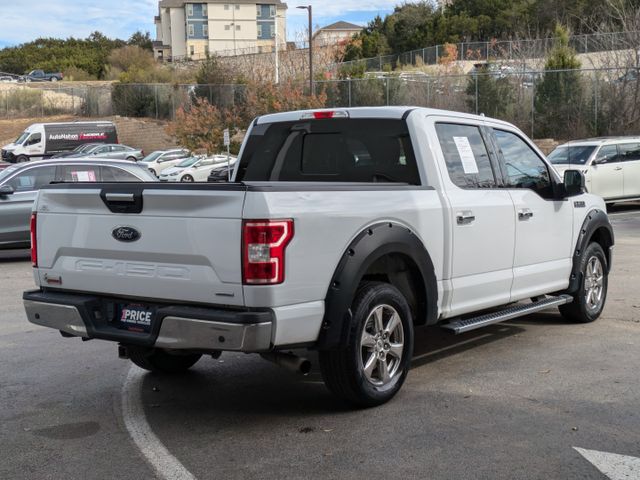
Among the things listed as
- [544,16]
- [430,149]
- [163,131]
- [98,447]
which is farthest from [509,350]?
[544,16]

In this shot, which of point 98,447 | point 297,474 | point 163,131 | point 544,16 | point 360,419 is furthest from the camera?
point 544,16

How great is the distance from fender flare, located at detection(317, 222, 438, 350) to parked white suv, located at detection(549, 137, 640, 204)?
15.3 metres

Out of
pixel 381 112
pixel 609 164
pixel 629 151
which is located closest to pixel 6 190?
pixel 381 112

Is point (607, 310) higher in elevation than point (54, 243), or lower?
lower

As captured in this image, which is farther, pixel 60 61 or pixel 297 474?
pixel 60 61

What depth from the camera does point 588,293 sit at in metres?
8.22

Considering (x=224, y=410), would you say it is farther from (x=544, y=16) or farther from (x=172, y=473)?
(x=544, y=16)

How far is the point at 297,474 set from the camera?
4426mm

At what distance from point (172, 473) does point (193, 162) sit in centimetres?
3437

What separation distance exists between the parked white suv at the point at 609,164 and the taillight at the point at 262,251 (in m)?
16.6

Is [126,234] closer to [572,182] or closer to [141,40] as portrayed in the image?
[572,182]

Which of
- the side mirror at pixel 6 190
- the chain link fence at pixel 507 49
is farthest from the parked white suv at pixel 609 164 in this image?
the chain link fence at pixel 507 49

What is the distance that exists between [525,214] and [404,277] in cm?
164

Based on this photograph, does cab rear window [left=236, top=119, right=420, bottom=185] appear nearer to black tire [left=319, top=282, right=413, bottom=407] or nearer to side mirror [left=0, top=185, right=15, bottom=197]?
black tire [left=319, top=282, right=413, bottom=407]
